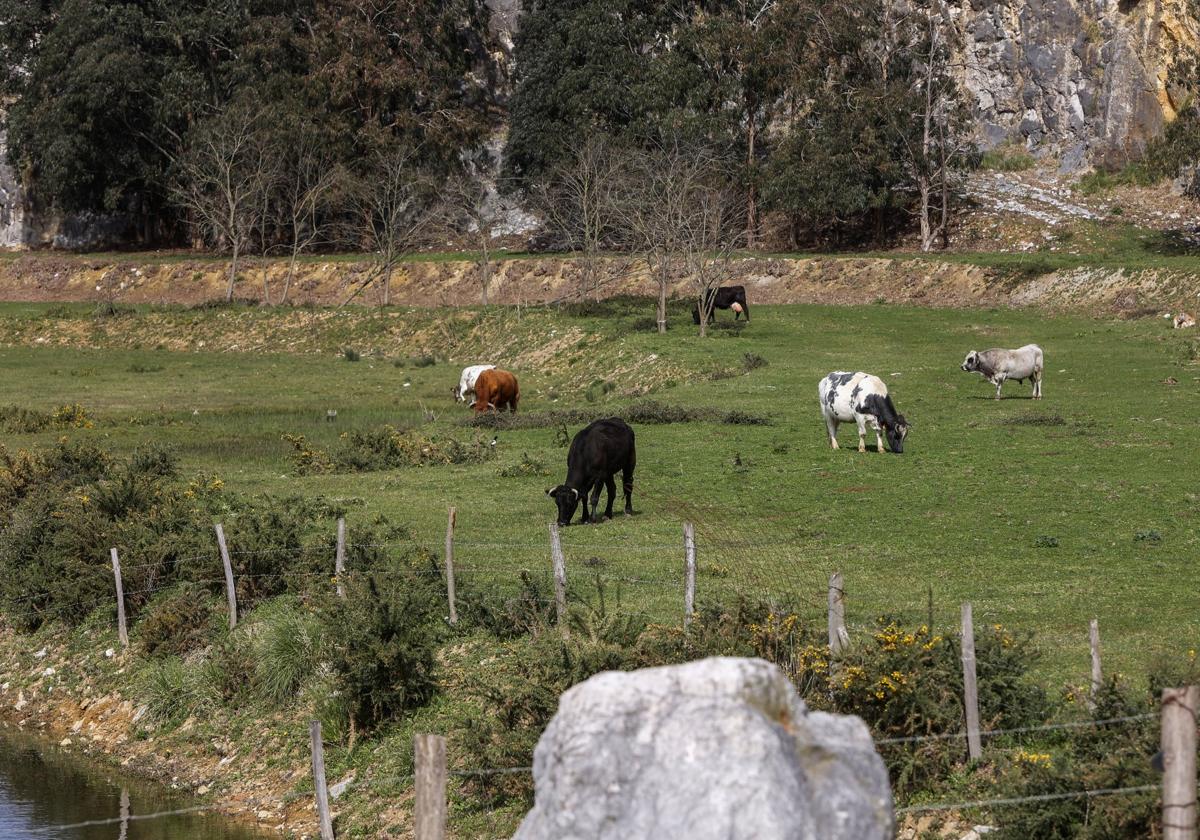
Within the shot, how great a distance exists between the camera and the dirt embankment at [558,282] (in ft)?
224

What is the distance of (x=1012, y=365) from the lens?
44375 millimetres

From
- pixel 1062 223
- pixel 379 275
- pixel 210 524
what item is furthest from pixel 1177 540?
pixel 379 275

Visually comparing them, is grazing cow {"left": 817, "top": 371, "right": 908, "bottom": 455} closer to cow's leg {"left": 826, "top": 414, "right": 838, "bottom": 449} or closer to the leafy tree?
cow's leg {"left": 826, "top": 414, "right": 838, "bottom": 449}

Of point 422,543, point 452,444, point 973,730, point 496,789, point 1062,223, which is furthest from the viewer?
point 1062,223

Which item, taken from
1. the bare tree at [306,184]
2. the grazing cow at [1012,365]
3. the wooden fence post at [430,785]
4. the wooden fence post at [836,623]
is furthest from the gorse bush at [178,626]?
the bare tree at [306,184]

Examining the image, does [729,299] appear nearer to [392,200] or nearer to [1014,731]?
[392,200]

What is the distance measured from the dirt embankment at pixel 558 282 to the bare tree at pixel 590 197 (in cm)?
212

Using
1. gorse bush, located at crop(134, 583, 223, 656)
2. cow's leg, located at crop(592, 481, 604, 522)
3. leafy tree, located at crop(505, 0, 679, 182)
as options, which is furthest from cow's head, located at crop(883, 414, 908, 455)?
leafy tree, located at crop(505, 0, 679, 182)

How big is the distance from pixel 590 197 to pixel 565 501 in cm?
5986

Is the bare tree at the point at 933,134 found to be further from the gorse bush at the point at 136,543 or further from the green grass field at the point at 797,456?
the gorse bush at the point at 136,543

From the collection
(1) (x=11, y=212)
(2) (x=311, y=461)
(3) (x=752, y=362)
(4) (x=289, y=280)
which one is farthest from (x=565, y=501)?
(1) (x=11, y=212)

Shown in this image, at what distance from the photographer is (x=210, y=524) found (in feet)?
91.6

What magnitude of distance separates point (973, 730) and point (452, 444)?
26.0 m

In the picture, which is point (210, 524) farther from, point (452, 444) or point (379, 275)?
point (379, 275)
